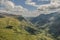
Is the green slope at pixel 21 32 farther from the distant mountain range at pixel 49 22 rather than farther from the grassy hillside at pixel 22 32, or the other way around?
the distant mountain range at pixel 49 22

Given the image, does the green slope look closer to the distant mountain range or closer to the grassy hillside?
the grassy hillside

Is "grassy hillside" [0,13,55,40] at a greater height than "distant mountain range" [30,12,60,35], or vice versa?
"distant mountain range" [30,12,60,35]

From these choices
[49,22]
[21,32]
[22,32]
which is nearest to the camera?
[49,22]

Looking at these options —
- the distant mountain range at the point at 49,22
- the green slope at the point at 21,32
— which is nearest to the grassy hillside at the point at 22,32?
the green slope at the point at 21,32

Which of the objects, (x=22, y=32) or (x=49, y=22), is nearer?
(x=49, y=22)

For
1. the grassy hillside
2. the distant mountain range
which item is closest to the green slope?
the grassy hillside

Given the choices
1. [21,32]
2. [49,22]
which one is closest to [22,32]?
[21,32]

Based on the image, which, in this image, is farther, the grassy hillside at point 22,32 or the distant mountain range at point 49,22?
the grassy hillside at point 22,32

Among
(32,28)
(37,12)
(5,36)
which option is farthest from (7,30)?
(37,12)

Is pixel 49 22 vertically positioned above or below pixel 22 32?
above

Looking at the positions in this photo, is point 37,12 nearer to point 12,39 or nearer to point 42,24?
point 42,24

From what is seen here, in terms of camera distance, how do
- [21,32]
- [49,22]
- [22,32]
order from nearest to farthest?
[49,22], [22,32], [21,32]

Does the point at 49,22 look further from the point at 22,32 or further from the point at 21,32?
the point at 21,32

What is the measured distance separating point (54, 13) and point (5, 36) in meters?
8.92
